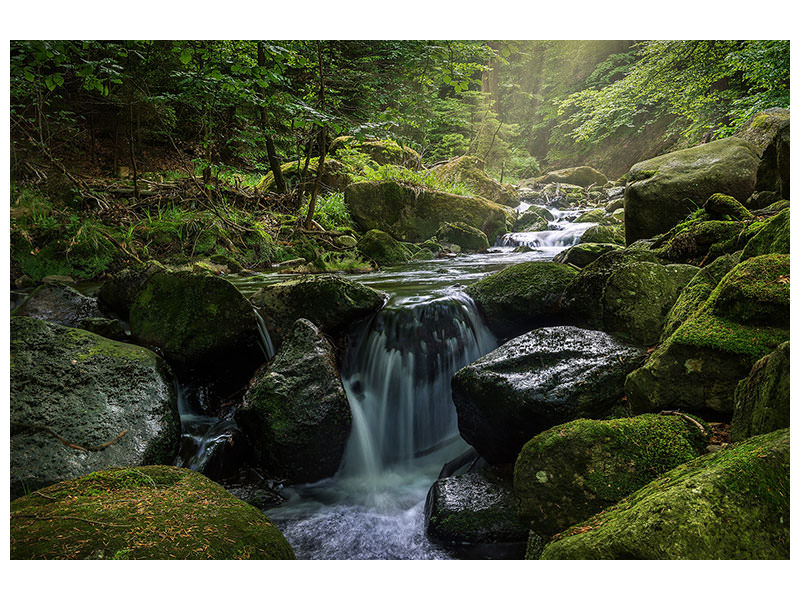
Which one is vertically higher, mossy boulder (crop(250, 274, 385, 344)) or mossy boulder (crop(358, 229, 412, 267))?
mossy boulder (crop(358, 229, 412, 267))

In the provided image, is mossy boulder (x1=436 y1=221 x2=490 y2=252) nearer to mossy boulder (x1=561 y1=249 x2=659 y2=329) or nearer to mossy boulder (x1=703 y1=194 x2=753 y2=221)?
mossy boulder (x1=703 y1=194 x2=753 y2=221)

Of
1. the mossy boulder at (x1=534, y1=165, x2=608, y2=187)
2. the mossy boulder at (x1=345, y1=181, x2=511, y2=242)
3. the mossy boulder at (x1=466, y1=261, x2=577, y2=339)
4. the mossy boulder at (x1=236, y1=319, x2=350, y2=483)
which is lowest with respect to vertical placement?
the mossy boulder at (x1=236, y1=319, x2=350, y2=483)

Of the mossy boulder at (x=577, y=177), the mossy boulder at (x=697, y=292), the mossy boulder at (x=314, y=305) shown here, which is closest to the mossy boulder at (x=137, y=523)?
the mossy boulder at (x=314, y=305)

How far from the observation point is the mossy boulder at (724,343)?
69.1 inches

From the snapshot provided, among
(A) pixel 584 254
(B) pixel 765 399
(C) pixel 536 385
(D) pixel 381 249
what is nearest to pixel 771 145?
(A) pixel 584 254

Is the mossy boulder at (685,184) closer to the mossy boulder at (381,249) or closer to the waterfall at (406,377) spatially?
the waterfall at (406,377)

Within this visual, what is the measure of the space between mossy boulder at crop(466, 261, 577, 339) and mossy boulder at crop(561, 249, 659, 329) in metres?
0.24

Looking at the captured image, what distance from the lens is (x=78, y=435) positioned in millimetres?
2393

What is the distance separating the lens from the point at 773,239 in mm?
2115

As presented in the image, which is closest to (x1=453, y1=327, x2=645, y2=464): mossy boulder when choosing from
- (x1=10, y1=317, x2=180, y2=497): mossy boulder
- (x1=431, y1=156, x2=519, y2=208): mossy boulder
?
(x1=10, y1=317, x2=180, y2=497): mossy boulder

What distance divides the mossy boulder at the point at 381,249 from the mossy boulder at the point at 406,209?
997mm

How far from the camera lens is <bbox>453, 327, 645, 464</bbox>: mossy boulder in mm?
2307

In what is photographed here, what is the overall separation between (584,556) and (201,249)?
6.32 meters
